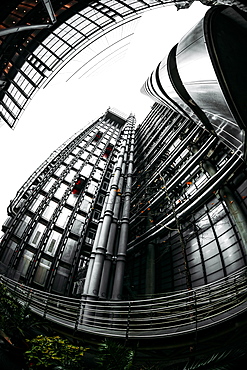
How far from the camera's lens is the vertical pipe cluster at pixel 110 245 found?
12117mm

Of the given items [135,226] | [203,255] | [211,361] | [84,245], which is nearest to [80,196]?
[84,245]

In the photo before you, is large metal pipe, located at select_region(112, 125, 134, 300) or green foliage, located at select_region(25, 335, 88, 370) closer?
green foliage, located at select_region(25, 335, 88, 370)

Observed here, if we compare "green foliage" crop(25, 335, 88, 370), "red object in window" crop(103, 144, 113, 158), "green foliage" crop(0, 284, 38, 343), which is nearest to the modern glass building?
"green foliage" crop(0, 284, 38, 343)

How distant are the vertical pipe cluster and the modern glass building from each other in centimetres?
8

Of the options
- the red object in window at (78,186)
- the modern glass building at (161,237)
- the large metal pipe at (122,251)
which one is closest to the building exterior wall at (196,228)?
the modern glass building at (161,237)

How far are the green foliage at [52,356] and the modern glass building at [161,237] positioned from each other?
6.15ft

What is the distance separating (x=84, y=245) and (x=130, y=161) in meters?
11.7

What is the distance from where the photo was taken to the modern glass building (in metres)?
6.22

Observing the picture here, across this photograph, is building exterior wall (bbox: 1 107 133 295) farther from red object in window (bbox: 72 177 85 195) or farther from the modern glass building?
the modern glass building

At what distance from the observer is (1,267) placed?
651 inches

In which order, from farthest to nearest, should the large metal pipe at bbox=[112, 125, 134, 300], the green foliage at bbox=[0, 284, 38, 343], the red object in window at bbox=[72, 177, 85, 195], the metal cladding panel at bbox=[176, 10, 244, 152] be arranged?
the red object in window at bbox=[72, 177, 85, 195], the large metal pipe at bbox=[112, 125, 134, 300], the metal cladding panel at bbox=[176, 10, 244, 152], the green foliage at bbox=[0, 284, 38, 343]

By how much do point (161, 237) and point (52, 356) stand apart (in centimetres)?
1292

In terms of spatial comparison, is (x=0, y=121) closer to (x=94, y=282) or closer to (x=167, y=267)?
(x=94, y=282)

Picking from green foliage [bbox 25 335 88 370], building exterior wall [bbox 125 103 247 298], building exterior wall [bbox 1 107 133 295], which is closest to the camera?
green foliage [bbox 25 335 88 370]
